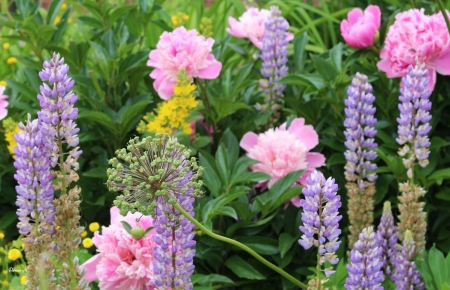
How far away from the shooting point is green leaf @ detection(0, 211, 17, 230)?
2.15 m

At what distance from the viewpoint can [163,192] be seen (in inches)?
44.5

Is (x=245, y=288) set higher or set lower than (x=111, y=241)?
lower

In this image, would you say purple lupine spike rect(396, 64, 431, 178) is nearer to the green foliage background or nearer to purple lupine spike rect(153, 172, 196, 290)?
the green foliage background

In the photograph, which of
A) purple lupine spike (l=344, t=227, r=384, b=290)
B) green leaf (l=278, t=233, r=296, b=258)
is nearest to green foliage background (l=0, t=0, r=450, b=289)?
green leaf (l=278, t=233, r=296, b=258)

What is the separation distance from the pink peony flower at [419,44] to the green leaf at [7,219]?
1227 millimetres

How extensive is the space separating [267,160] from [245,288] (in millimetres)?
352

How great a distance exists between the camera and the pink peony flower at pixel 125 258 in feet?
4.80

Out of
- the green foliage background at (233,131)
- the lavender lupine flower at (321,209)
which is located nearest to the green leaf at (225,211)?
the green foliage background at (233,131)

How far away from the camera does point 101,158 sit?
217cm

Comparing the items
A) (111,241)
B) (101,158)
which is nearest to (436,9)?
(101,158)

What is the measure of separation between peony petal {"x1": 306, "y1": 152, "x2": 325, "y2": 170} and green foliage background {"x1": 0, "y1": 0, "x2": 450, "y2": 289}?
39mm

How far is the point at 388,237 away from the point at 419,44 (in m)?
0.59

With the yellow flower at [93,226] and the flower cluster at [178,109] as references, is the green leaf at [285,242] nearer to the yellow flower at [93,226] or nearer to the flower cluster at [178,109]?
the flower cluster at [178,109]

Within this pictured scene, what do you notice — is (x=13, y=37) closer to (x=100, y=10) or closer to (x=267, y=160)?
(x=100, y=10)
